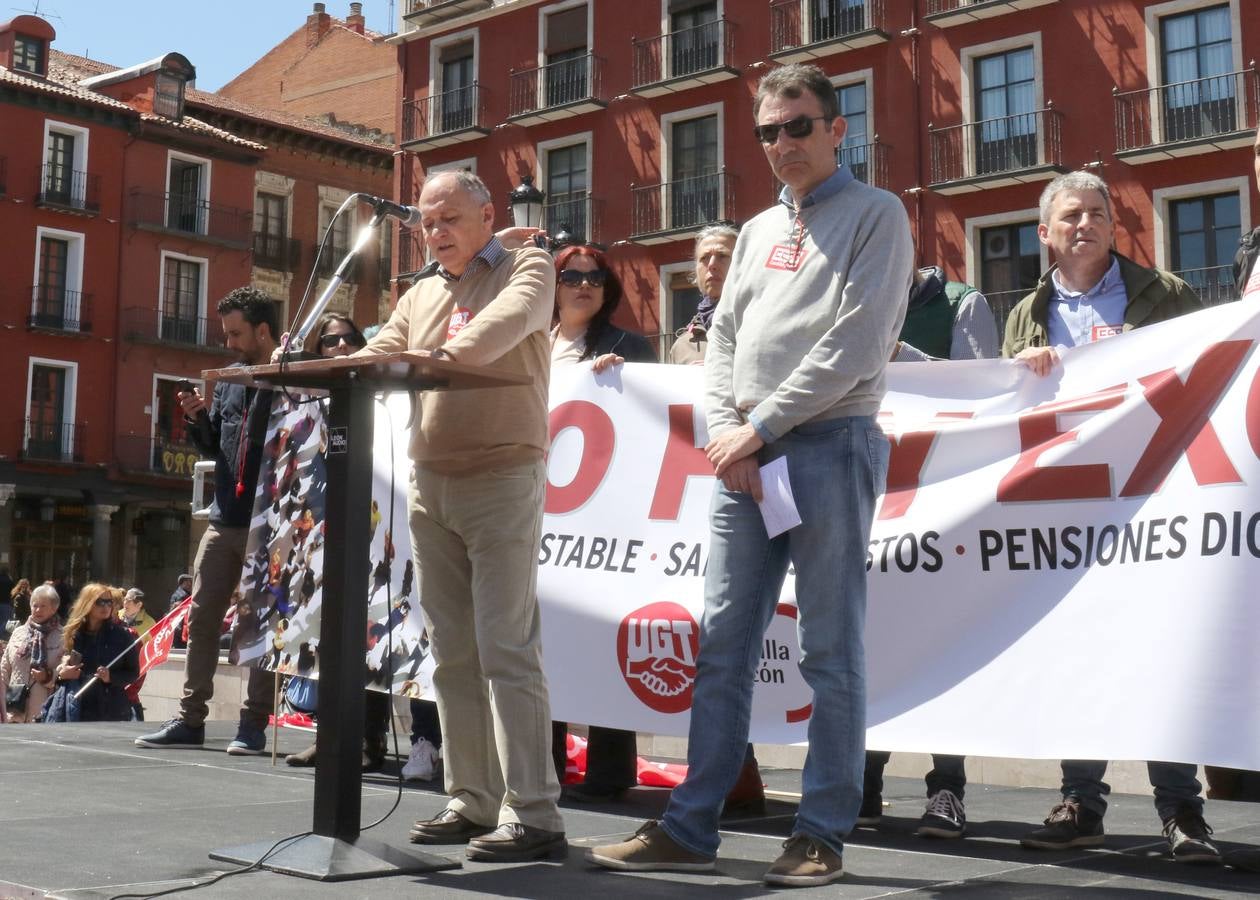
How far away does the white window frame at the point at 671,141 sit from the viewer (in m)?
A: 31.2

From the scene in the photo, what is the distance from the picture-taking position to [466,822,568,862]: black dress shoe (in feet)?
13.0

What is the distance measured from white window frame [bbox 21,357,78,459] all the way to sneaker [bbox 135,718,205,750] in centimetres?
3412

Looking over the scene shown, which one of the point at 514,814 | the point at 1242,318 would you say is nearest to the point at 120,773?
the point at 514,814

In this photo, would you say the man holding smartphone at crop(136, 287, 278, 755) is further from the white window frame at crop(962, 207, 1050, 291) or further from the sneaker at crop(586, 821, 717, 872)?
the white window frame at crop(962, 207, 1050, 291)

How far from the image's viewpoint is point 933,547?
4816 millimetres

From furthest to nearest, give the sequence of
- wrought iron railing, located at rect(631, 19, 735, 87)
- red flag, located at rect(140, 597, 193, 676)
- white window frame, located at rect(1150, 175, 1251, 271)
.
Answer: wrought iron railing, located at rect(631, 19, 735, 87), white window frame, located at rect(1150, 175, 1251, 271), red flag, located at rect(140, 597, 193, 676)

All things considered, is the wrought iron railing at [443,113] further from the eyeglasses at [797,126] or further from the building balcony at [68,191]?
the eyeglasses at [797,126]

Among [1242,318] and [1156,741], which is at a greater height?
[1242,318]

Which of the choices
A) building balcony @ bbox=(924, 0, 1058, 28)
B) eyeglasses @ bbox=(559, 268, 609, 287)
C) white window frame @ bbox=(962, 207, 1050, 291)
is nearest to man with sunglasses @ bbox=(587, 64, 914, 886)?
eyeglasses @ bbox=(559, 268, 609, 287)

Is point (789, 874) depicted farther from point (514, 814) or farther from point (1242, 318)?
point (1242, 318)

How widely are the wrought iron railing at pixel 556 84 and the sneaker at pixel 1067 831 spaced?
98.1 feet

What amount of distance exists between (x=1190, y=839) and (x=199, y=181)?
138 ft

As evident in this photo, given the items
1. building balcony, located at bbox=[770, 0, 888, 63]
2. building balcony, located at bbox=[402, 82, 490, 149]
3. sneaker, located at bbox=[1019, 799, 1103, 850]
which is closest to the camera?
sneaker, located at bbox=[1019, 799, 1103, 850]

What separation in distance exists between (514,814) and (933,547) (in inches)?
63.2
